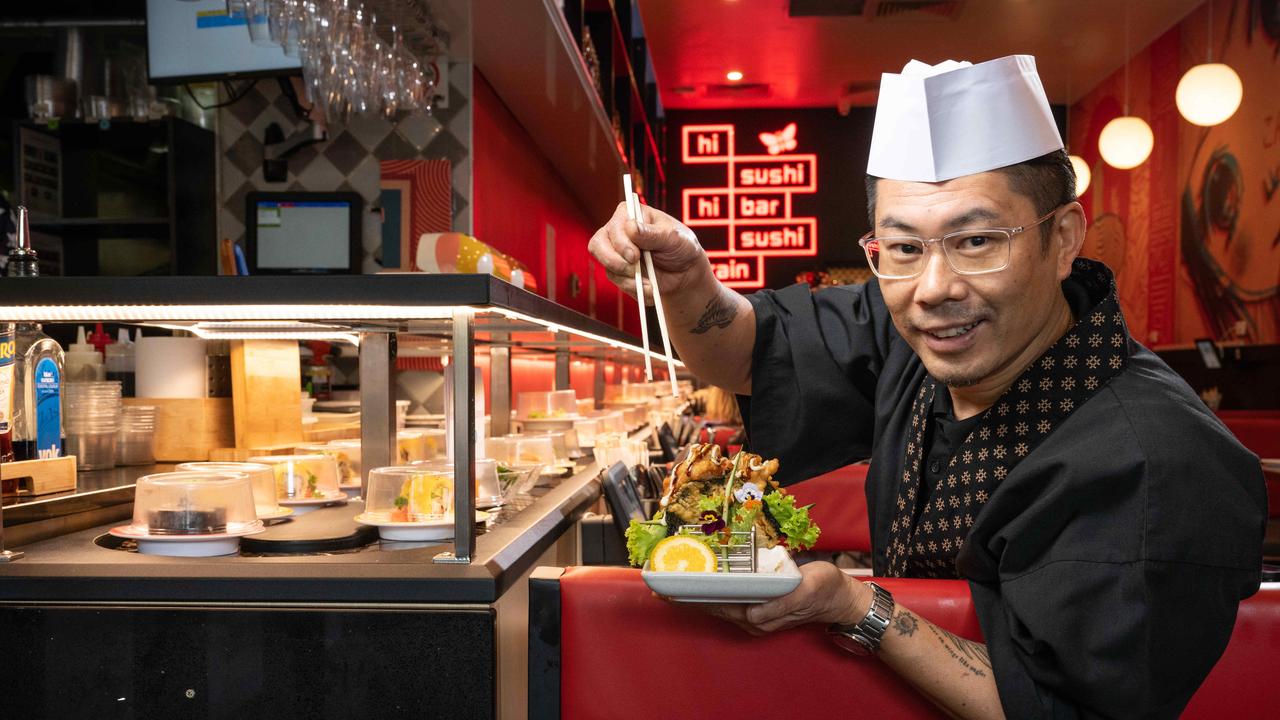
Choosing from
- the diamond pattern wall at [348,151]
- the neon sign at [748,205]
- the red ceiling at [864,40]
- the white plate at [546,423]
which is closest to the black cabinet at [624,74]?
the red ceiling at [864,40]

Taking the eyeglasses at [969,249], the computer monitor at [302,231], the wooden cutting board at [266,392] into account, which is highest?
the computer monitor at [302,231]

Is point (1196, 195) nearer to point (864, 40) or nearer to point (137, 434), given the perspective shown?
point (864, 40)

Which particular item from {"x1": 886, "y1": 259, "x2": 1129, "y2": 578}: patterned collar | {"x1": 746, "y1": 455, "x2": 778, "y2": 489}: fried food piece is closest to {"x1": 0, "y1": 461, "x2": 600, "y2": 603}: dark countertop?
{"x1": 746, "y1": 455, "x2": 778, "y2": 489}: fried food piece

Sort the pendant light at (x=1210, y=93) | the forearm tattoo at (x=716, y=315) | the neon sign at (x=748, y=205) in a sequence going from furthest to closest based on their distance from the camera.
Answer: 1. the neon sign at (x=748, y=205)
2. the pendant light at (x=1210, y=93)
3. the forearm tattoo at (x=716, y=315)

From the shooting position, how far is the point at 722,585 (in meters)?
1.25

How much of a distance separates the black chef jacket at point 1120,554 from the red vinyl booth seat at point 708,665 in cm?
11

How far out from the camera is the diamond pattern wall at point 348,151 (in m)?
4.50

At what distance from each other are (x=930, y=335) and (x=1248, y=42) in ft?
24.3

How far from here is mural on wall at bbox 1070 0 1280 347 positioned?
7.00m

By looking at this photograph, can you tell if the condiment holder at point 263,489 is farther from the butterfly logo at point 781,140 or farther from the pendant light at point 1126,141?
the butterfly logo at point 781,140

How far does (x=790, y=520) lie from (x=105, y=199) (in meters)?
5.47

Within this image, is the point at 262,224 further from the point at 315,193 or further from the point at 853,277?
the point at 853,277

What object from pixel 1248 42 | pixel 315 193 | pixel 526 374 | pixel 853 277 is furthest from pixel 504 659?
pixel 853 277

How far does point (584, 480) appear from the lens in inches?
105
